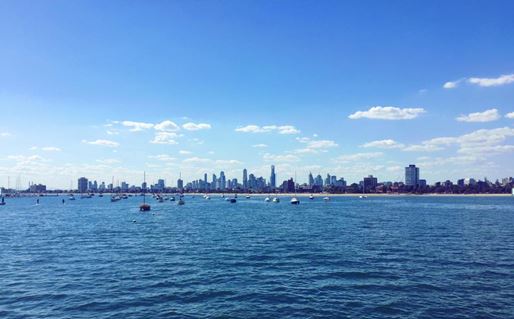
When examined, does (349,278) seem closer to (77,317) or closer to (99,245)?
(77,317)

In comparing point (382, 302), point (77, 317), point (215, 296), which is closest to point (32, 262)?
point (77, 317)

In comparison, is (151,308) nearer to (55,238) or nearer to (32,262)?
(32,262)

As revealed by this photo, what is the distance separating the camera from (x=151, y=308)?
32250 mm

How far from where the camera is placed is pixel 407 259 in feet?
171

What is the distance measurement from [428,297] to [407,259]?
720 inches

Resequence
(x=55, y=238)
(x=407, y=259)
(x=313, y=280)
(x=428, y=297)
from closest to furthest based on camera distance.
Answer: (x=428, y=297) < (x=313, y=280) < (x=407, y=259) < (x=55, y=238)

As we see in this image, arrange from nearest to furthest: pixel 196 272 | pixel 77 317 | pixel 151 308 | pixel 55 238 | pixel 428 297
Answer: pixel 77 317
pixel 151 308
pixel 428 297
pixel 196 272
pixel 55 238

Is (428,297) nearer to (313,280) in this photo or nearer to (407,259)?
(313,280)

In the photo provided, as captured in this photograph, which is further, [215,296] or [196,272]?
[196,272]

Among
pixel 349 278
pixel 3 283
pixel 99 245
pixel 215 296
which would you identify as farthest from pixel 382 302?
pixel 99 245

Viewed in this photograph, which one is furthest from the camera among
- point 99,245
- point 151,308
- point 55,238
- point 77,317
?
point 55,238

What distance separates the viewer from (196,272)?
4525 cm

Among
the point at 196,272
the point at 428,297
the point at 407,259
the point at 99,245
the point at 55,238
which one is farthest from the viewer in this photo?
the point at 55,238

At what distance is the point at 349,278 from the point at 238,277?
11.5m
